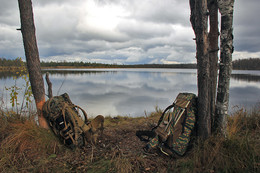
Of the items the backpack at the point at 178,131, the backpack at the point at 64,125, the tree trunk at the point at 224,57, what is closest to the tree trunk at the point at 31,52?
the backpack at the point at 64,125

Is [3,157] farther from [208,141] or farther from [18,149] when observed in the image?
[208,141]

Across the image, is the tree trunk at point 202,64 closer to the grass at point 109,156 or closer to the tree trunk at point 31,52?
the grass at point 109,156

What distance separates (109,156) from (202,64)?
90.6 inches

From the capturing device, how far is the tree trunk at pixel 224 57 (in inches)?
106

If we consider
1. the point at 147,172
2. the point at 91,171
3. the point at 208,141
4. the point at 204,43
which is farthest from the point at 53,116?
the point at 204,43

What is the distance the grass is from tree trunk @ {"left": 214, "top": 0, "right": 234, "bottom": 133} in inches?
15.3

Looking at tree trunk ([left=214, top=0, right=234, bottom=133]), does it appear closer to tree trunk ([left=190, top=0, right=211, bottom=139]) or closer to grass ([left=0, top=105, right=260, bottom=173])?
tree trunk ([left=190, top=0, right=211, bottom=139])

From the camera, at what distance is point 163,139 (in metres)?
2.65

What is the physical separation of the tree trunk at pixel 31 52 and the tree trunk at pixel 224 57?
349cm

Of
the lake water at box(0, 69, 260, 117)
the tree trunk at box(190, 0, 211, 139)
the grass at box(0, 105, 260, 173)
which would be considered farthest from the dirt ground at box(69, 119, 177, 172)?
the lake water at box(0, 69, 260, 117)

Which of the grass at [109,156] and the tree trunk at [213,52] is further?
the tree trunk at [213,52]

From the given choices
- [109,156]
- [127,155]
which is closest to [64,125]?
[109,156]

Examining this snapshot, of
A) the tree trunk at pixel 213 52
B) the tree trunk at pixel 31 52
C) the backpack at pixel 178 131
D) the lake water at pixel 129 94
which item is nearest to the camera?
the backpack at pixel 178 131

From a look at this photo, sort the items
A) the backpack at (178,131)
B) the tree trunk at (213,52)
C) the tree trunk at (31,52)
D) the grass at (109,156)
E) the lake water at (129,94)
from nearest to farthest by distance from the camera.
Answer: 1. the grass at (109,156)
2. the backpack at (178,131)
3. the tree trunk at (213,52)
4. the tree trunk at (31,52)
5. the lake water at (129,94)
